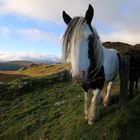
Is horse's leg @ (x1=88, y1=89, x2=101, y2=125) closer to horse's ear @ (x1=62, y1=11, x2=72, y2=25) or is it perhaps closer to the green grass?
the green grass

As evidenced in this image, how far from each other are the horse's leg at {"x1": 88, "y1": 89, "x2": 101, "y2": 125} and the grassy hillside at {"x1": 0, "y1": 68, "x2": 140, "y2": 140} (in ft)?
0.66

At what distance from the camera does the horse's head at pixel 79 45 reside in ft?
25.9

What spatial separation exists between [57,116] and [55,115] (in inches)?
4.2

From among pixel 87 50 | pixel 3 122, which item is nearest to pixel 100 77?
pixel 87 50

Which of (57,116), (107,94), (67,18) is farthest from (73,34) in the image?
(57,116)

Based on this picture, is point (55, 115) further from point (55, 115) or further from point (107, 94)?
point (107, 94)

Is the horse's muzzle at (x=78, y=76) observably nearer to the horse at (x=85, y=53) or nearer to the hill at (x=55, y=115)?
the horse at (x=85, y=53)

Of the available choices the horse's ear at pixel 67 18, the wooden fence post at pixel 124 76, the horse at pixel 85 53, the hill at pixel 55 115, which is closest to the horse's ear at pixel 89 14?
the horse at pixel 85 53

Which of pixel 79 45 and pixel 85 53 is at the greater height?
pixel 79 45

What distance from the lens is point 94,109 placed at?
943cm

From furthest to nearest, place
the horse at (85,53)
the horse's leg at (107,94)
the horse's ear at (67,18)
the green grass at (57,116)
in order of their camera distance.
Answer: the horse's leg at (107,94) → the green grass at (57,116) → the horse's ear at (67,18) → the horse at (85,53)

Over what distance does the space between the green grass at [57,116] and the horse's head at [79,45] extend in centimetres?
197

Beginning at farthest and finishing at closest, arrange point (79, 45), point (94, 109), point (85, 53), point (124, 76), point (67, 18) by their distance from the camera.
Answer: point (124, 76) → point (94, 109) → point (67, 18) → point (85, 53) → point (79, 45)

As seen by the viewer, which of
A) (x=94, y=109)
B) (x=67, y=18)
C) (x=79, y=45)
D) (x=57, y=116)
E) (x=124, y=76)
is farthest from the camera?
(x=57, y=116)
